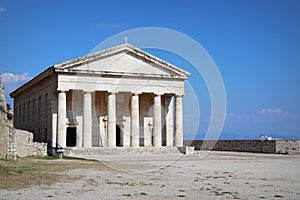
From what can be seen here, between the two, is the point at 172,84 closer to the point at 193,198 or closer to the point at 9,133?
the point at 9,133

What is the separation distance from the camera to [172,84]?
4584 cm

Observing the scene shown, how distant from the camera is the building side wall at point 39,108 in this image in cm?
4303

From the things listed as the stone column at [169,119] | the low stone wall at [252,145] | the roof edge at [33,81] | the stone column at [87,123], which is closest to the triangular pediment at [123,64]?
the roof edge at [33,81]

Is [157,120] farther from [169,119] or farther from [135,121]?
[169,119]

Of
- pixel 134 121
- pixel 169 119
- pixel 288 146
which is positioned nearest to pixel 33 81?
pixel 134 121

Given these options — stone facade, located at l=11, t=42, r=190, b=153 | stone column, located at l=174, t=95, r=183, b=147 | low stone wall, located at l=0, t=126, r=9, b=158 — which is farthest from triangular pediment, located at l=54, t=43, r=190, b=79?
low stone wall, located at l=0, t=126, r=9, b=158

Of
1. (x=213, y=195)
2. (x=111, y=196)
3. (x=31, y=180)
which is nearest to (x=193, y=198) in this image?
(x=213, y=195)

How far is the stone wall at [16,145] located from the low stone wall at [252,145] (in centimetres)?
2146

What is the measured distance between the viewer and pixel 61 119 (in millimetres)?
41156

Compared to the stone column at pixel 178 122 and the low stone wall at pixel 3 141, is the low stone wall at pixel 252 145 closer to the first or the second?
the stone column at pixel 178 122

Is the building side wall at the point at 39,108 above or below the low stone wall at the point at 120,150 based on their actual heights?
above

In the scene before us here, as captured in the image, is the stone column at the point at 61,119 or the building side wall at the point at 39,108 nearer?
the stone column at the point at 61,119

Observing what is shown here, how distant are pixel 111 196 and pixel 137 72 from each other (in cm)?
3271

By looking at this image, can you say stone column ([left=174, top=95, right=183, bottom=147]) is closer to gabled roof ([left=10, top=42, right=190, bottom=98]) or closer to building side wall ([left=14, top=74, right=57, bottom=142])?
gabled roof ([left=10, top=42, right=190, bottom=98])
